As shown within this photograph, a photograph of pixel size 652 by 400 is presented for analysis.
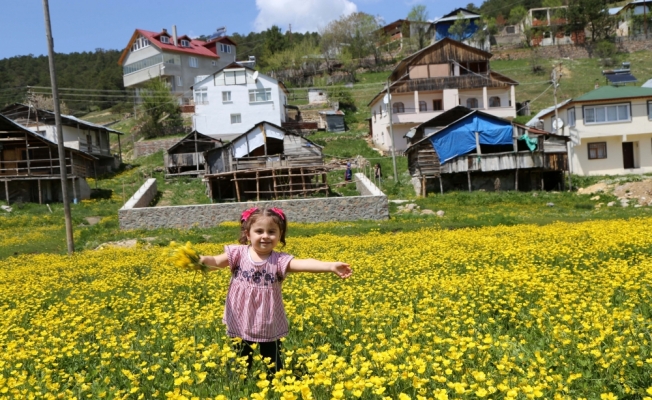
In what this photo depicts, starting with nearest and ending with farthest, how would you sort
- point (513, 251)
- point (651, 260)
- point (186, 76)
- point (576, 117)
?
point (651, 260), point (513, 251), point (576, 117), point (186, 76)

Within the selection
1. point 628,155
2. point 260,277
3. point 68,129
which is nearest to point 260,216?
point 260,277

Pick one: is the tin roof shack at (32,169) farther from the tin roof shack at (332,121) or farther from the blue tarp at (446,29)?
the blue tarp at (446,29)

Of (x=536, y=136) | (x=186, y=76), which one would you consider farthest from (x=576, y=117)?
(x=186, y=76)

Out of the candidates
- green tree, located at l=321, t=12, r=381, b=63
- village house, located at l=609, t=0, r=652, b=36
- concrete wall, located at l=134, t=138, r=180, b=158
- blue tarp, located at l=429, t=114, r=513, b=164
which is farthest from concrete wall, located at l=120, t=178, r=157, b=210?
village house, located at l=609, t=0, r=652, b=36

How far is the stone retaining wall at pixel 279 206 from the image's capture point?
27500 mm

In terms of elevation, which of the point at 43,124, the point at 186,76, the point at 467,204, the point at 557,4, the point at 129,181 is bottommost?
the point at 467,204

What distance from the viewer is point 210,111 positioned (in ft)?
181

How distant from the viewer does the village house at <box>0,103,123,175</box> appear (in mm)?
46500

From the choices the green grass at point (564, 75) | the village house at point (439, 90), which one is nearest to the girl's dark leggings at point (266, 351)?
the village house at point (439, 90)

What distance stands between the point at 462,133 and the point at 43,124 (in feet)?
111

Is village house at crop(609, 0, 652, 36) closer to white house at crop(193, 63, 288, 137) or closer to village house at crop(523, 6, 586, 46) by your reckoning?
village house at crop(523, 6, 586, 46)

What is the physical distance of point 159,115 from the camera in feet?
195

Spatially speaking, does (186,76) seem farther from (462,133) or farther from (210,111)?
(462,133)

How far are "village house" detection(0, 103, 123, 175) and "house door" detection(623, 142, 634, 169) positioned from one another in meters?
40.2
